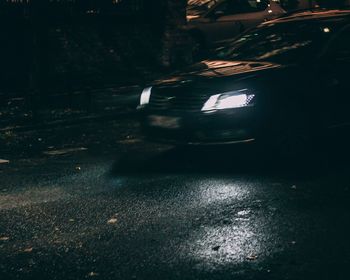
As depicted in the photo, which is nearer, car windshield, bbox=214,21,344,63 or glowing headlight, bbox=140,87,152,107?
car windshield, bbox=214,21,344,63

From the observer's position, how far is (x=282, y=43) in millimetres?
10039

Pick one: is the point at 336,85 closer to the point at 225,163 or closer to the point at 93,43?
the point at 225,163

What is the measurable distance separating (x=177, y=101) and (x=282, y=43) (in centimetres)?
174

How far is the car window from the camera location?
21.7 metres

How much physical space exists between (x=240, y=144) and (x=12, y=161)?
10.3 feet

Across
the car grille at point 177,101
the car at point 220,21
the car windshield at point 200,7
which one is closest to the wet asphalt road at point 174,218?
the car grille at point 177,101

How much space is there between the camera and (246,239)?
630cm

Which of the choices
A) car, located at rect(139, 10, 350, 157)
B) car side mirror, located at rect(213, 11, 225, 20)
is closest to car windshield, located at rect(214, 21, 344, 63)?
car, located at rect(139, 10, 350, 157)

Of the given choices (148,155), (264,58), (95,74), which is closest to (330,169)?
(264,58)

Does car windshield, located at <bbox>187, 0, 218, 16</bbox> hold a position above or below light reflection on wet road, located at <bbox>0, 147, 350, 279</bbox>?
below

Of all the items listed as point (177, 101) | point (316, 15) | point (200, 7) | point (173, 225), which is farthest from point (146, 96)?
point (200, 7)

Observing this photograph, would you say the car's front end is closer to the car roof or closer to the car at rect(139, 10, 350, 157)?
the car at rect(139, 10, 350, 157)

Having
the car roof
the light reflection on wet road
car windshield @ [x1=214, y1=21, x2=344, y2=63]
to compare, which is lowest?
the light reflection on wet road

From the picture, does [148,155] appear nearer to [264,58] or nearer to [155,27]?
[264,58]
